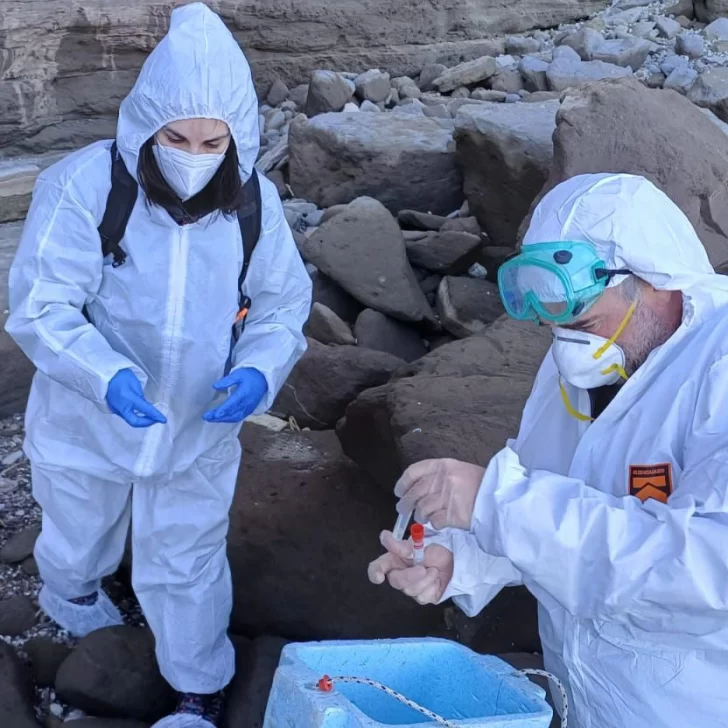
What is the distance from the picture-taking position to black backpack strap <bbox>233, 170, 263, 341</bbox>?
2.54 metres

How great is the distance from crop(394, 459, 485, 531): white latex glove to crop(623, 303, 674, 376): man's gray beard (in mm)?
323

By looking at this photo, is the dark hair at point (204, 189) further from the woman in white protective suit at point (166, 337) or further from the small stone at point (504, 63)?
the small stone at point (504, 63)

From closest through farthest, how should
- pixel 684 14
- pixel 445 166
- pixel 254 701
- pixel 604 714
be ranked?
pixel 604 714 < pixel 254 701 < pixel 445 166 < pixel 684 14

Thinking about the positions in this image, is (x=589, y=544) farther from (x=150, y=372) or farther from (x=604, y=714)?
(x=150, y=372)

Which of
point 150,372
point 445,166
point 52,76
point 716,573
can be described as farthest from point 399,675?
point 52,76

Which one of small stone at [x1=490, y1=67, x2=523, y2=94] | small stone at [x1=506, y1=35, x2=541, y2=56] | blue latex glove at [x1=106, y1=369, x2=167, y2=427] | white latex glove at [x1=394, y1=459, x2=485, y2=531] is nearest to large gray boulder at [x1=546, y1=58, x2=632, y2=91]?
small stone at [x1=490, y1=67, x2=523, y2=94]

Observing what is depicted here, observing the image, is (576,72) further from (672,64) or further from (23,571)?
(23,571)

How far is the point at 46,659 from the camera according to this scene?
2.98m

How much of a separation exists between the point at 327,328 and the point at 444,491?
3.16 m

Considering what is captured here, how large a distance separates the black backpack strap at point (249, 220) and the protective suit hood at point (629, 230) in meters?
0.98

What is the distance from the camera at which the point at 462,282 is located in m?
5.21

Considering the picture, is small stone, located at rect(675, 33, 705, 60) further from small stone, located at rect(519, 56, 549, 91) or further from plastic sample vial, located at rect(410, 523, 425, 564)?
plastic sample vial, located at rect(410, 523, 425, 564)

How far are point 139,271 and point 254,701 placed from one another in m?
1.20

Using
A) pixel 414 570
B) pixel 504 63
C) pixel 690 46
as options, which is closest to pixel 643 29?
pixel 690 46
